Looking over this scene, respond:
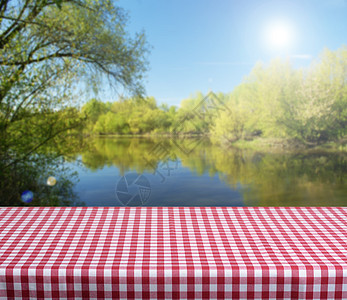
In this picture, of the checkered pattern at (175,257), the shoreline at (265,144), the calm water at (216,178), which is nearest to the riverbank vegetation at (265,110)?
the shoreline at (265,144)

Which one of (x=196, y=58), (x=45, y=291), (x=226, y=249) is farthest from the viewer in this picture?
(x=196, y=58)

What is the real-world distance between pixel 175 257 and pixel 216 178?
132 inches

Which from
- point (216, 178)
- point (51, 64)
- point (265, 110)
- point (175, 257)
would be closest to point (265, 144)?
point (265, 110)

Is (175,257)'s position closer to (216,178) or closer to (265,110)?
(216,178)

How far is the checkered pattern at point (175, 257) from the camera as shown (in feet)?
2.88

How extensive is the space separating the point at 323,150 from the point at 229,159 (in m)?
1.07

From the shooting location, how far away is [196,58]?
4.18 metres

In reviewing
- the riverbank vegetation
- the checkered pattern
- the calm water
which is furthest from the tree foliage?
the checkered pattern

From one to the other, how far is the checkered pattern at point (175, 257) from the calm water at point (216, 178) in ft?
9.73

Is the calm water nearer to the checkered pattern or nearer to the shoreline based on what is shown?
the shoreline

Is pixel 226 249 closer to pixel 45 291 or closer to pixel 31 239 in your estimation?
pixel 45 291

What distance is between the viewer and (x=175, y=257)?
0.96m

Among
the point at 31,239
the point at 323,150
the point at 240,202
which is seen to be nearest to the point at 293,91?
the point at 323,150

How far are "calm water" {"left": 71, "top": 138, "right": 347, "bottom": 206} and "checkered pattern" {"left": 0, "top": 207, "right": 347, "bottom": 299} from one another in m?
2.97
